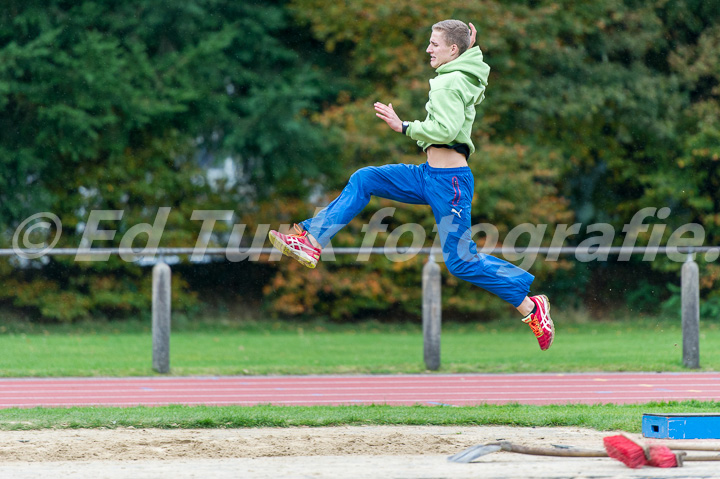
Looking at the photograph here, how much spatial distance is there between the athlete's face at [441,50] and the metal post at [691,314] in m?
6.12

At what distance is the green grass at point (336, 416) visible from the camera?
7.17 m

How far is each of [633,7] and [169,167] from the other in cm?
1202

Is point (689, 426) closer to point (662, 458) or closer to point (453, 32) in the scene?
point (662, 458)

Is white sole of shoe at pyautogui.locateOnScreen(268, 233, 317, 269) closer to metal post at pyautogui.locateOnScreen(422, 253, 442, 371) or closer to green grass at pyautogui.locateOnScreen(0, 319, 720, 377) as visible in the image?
metal post at pyautogui.locateOnScreen(422, 253, 442, 371)

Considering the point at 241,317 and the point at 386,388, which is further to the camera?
the point at 241,317

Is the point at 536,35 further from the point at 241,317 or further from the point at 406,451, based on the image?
the point at 406,451

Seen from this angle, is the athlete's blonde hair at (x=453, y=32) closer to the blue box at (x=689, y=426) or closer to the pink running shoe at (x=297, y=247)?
the pink running shoe at (x=297, y=247)

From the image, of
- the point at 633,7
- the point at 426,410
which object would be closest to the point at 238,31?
the point at 633,7

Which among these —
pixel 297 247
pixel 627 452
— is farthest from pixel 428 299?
pixel 627 452

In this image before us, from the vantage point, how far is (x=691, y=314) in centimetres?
1150

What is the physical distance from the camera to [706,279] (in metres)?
21.2

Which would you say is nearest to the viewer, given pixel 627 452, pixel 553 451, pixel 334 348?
pixel 627 452

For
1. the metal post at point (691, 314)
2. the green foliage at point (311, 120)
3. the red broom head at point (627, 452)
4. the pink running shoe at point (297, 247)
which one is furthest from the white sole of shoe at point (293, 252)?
the green foliage at point (311, 120)

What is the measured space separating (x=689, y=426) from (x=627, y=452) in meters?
1.16
